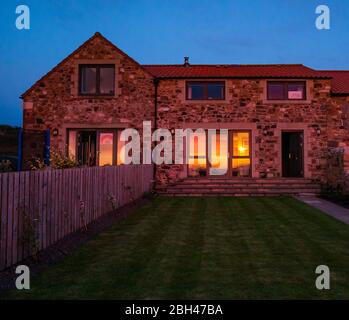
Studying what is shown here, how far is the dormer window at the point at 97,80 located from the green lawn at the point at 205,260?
9149 mm

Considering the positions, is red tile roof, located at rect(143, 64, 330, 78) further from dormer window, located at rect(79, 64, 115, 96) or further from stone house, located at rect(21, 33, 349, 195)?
dormer window, located at rect(79, 64, 115, 96)

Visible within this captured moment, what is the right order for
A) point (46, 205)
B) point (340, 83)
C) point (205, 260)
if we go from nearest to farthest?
point (205, 260) < point (46, 205) < point (340, 83)

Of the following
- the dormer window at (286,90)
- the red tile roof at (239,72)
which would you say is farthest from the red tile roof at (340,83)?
the dormer window at (286,90)

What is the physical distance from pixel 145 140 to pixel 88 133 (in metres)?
2.99

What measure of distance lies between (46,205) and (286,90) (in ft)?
46.7

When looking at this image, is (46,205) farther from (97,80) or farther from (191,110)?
(97,80)

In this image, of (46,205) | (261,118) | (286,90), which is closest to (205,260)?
(46,205)

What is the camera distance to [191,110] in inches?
696

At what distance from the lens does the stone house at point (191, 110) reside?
1745 centimetres
